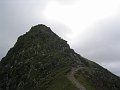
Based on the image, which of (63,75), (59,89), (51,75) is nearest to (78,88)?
(59,89)

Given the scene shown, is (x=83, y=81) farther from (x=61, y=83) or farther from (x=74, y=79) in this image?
(x=61, y=83)

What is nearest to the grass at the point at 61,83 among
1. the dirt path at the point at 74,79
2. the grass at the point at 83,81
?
the dirt path at the point at 74,79

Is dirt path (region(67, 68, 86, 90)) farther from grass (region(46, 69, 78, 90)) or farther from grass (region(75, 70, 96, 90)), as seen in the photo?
grass (region(75, 70, 96, 90))

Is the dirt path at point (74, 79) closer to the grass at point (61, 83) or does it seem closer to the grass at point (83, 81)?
the grass at point (61, 83)

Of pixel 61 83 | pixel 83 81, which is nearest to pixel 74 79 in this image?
pixel 83 81

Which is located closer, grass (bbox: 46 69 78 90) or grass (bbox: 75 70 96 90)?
grass (bbox: 46 69 78 90)

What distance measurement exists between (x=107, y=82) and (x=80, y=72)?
99.4 feet

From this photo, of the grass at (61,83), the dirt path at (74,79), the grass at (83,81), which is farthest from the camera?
the grass at (83,81)

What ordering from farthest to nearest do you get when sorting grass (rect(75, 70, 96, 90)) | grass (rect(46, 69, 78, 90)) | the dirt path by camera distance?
grass (rect(75, 70, 96, 90)) < grass (rect(46, 69, 78, 90)) < the dirt path

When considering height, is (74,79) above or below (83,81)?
above

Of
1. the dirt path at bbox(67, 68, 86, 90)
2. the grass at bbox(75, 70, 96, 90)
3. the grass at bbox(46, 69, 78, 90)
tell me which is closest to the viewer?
the dirt path at bbox(67, 68, 86, 90)

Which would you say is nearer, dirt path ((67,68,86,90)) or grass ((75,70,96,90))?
dirt path ((67,68,86,90))

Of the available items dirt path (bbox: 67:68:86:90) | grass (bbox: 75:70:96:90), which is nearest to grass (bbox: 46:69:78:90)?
dirt path (bbox: 67:68:86:90)

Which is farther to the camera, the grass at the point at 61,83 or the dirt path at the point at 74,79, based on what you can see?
the grass at the point at 61,83
